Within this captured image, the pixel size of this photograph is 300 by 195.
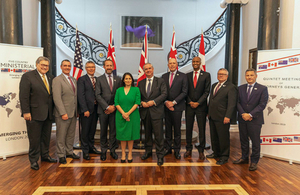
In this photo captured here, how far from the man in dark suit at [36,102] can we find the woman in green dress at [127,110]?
110 cm

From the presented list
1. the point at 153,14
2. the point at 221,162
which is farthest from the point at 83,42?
the point at 221,162

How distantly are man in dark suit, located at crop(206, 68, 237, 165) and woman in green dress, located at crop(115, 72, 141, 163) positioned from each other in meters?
1.30

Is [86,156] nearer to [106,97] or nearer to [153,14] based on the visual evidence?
[106,97]

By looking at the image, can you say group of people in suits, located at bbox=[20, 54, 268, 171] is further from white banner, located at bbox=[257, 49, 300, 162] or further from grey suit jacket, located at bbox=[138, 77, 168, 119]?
white banner, located at bbox=[257, 49, 300, 162]

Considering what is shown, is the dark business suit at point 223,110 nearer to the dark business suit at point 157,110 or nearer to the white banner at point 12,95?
the dark business suit at point 157,110

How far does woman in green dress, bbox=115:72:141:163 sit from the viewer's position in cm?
362

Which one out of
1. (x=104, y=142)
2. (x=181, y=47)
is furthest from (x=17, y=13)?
(x=181, y=47)

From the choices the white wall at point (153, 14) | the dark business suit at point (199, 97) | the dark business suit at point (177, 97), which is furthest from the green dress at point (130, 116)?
the white wall at point (153, 14)

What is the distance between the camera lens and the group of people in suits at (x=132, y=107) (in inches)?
135

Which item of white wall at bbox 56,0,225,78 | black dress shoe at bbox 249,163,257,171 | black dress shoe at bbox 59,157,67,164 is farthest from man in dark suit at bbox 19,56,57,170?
white wall at bbox 56,0,225,78

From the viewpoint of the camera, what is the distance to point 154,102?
143 inches

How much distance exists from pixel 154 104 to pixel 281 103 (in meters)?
2.32

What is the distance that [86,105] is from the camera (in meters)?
3.80

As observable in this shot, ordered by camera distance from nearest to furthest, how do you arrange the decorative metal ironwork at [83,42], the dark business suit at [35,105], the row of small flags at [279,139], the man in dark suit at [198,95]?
the dark business suit at [35,105], the row of small flags at [279,139], the man in dark suit at [198,95], the decorative metal ironwork at [83,42]
